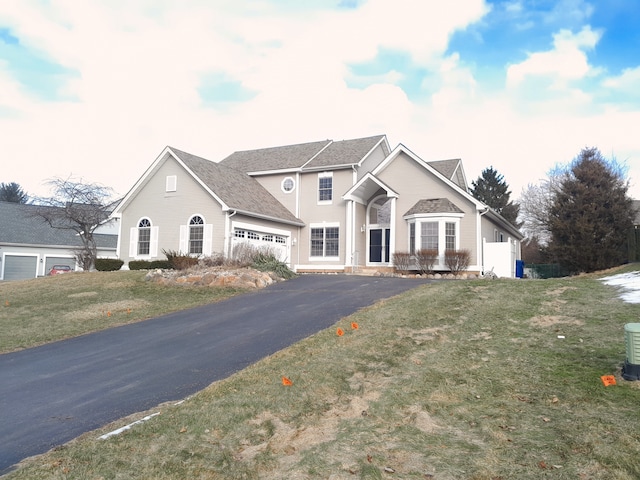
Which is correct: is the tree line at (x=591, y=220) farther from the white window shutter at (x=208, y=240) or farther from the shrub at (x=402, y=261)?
the white window shutter at (x=208, y=240)

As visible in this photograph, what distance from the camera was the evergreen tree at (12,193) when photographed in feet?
189

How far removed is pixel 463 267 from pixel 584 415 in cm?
1648

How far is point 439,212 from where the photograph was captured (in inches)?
854

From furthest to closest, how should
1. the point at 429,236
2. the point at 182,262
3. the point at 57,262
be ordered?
the point at 57,262 → the point at 429,236 → the point at 182,262

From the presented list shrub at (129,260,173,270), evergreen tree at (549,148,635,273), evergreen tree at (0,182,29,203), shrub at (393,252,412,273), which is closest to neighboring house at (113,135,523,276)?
shrub at (393,252,412,273)

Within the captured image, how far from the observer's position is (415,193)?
23094mm

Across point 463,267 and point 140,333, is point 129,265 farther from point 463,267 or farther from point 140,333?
point 463,267

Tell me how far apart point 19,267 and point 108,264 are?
53.7ft

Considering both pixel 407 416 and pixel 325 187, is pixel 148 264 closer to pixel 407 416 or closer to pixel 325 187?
pixel 325 187

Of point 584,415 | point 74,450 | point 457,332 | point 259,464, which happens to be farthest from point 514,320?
point 74,450

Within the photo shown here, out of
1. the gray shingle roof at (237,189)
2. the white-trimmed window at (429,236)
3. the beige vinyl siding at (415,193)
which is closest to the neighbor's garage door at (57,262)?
the gray shingle roof at (237,189)

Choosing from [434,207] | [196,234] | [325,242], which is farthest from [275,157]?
[434,207]

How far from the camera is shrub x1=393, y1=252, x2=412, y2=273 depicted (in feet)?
71.8

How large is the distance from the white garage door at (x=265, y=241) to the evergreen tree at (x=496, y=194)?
3420 centimetres
